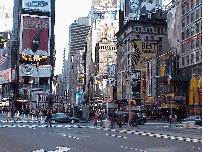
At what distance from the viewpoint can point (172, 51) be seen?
77125 millimetres

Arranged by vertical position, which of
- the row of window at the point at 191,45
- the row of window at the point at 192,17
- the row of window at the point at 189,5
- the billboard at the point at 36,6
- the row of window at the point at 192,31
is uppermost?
the billboard at the point at 36,6

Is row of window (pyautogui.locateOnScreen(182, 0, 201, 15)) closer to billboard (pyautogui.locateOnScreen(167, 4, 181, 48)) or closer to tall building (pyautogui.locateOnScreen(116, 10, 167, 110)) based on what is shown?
billboard (pyautogui.locateOnScreen(167, 4, 181, 48))

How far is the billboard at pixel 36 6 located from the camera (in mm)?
170887

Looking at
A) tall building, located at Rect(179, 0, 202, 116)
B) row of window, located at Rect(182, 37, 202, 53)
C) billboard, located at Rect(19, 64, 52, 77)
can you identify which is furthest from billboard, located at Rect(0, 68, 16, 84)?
row of window, located at Rect(182, 37, 202, 53)

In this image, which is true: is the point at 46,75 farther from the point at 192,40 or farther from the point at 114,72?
the point at 192,40

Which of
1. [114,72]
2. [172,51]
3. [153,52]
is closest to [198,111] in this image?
[172,51]

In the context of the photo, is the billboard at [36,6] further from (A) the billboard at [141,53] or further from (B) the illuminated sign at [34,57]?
(A) the billboard at [141,53]

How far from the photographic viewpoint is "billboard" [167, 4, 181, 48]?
78625mm

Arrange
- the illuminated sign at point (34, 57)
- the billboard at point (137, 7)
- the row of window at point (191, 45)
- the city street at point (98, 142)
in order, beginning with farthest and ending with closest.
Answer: the illuminated sign at point (34, 57)
the billboard at point (137, 7)
the row of window at point (191, 45)
the city street at point (98, 142)

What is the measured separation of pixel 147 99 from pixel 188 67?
18235 millimetres

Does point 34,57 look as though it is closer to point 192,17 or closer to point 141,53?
point 141,53

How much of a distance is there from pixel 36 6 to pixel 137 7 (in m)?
80.3

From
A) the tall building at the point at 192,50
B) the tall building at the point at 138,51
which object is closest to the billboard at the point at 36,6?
the tall building at the point at 138,51

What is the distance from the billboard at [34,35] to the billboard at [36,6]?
604 cm
